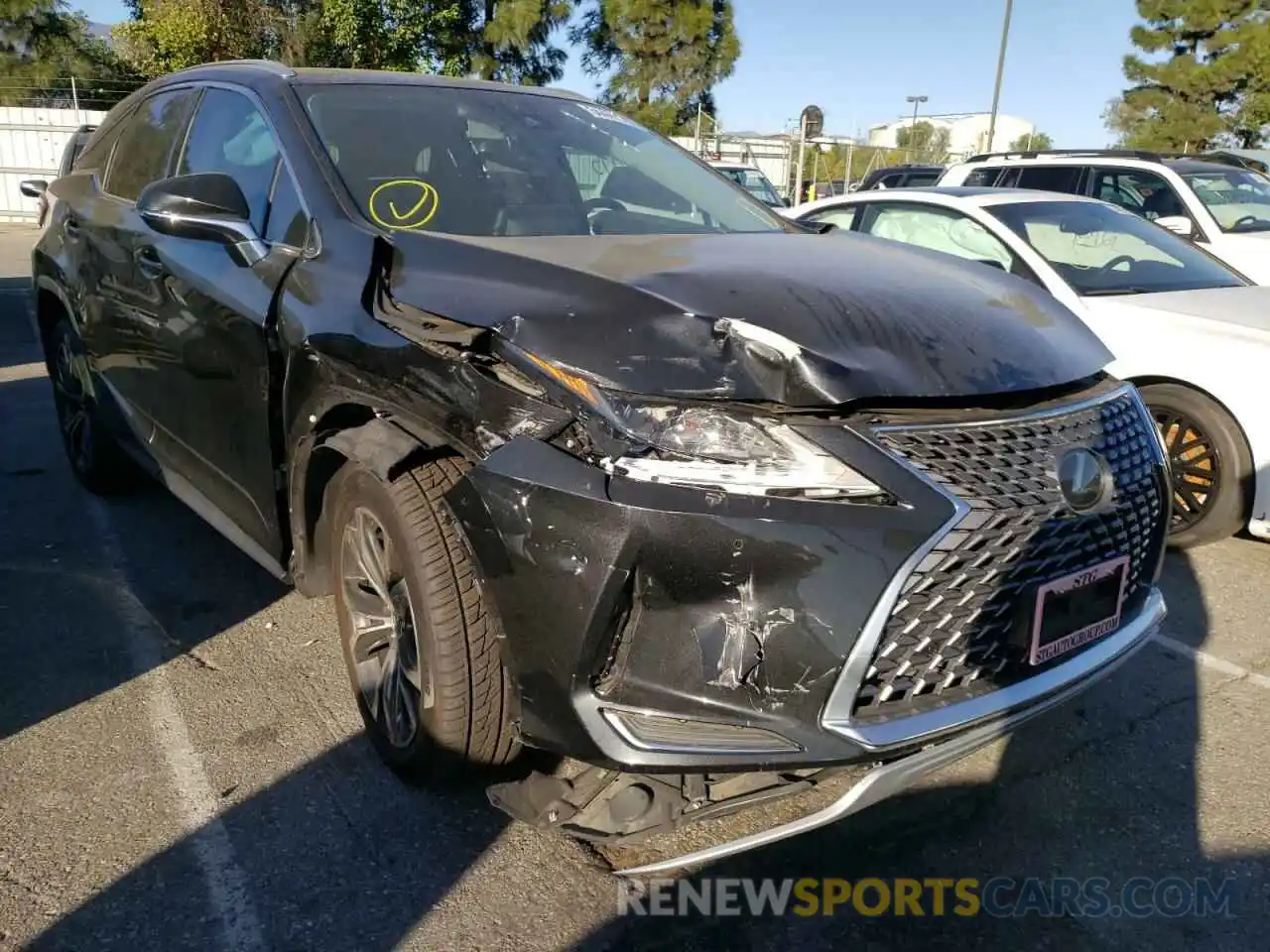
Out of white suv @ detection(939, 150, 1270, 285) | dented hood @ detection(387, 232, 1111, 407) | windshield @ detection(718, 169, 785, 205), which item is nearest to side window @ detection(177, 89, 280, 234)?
dented hood @ detection(387, 232, 1111, 407)

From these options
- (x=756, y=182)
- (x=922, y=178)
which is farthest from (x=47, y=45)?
A: (x=922, y=178)

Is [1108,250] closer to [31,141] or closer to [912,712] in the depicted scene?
[912,712]

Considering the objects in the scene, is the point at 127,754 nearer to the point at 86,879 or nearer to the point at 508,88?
the point at 86,879

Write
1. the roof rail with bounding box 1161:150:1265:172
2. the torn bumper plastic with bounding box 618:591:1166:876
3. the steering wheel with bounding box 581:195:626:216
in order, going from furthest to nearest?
the roof rail with bounding box 1161:150:1265:172 < the steering wheel with bounding box 581:195:626:216 < the torn bumper plastic with bounding box 618:591:1166:876

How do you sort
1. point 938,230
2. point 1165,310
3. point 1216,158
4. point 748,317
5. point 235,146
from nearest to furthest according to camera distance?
point 748,317 → point 235,146 → point 1165,310 → point 938,230 → point 1216,158

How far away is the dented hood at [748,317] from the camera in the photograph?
203cm

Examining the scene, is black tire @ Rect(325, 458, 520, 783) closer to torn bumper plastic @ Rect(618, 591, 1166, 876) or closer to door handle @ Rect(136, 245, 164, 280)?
torn bumper plastic @ Rect(618, 591, 1166, 876)

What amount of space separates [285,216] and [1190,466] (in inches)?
152

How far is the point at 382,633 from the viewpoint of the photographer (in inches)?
108

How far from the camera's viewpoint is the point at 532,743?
2.10 meters

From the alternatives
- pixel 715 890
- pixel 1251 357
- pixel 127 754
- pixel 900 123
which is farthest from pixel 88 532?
pixel 900 123

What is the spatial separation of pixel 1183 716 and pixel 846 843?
137cm

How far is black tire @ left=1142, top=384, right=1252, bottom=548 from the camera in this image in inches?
171

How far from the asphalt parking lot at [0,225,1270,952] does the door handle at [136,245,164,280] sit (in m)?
1.20
